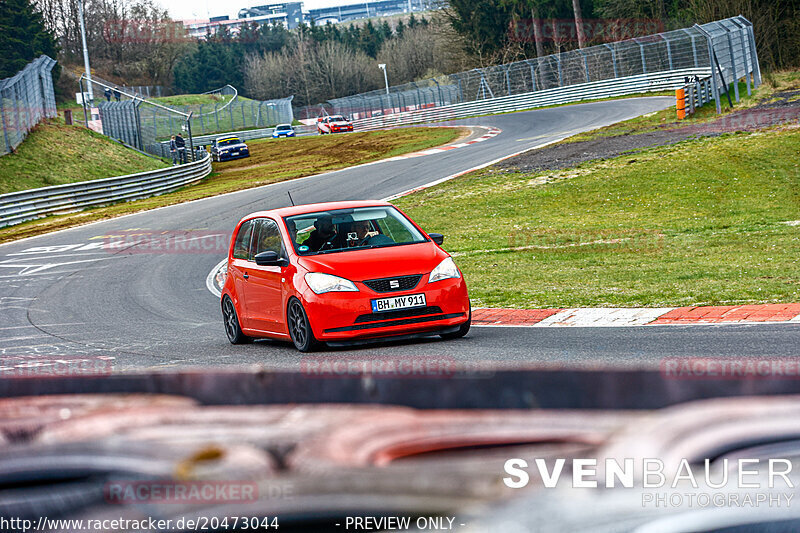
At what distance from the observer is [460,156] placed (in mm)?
38312

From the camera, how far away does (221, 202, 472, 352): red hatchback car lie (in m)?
9.38

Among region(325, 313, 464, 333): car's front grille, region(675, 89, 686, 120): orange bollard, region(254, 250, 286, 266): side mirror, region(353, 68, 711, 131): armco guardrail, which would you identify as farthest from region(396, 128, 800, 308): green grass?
region(353, 68, 711, 131): armco guardrail

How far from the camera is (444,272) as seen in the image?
9.72 m

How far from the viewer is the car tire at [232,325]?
11336 millimetres

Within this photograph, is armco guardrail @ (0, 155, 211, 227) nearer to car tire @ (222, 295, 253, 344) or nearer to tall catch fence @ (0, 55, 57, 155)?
tall catch fence @ (0, 55, 57, 155)

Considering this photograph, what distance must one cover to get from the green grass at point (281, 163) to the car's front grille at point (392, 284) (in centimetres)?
2127

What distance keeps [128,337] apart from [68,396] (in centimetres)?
908

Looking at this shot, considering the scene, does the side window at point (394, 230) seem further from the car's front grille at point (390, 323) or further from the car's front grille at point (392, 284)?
the car's front grille at point (390, 323)

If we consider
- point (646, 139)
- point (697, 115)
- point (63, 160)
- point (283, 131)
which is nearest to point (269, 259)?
point (646, 139)

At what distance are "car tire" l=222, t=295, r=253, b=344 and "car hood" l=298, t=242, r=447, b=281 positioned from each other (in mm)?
1785

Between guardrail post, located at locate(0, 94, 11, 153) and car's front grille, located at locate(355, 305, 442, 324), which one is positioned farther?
guardrail post, located at locate(0, 94, 11, 153)

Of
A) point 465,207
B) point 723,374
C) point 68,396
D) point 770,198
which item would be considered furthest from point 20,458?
point 465,207

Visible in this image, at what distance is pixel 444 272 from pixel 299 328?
1594mm

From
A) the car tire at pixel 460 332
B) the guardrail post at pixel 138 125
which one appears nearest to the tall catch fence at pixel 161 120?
the guardrail post at pixel 138 125
